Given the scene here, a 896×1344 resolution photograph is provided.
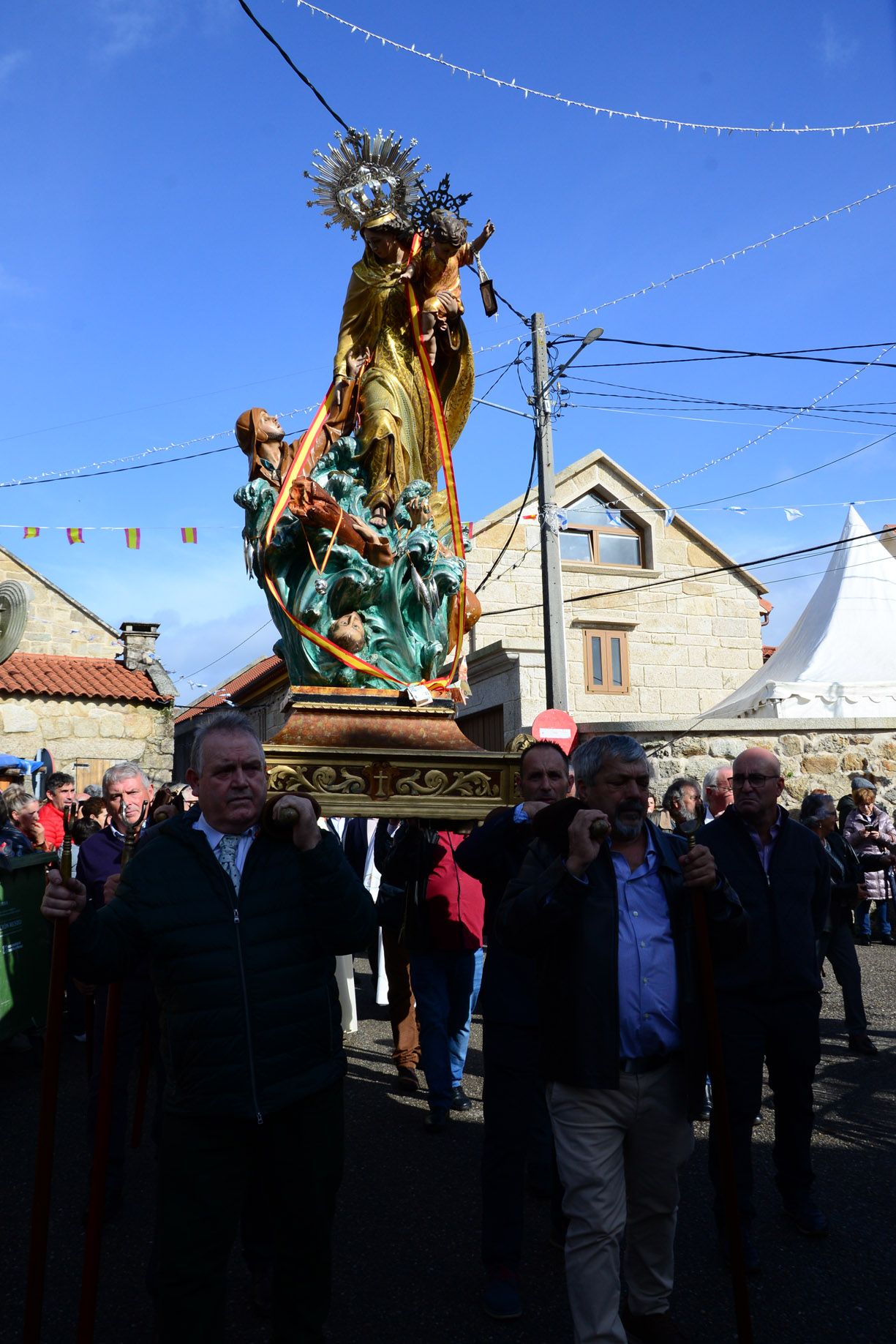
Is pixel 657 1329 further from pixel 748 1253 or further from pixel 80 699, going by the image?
pixel 80 699

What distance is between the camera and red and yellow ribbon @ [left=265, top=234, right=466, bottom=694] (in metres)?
5.61

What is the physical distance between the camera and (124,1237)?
404cm

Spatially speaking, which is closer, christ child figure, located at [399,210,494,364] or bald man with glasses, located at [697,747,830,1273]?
bald man with glasses, located at [697,747,830,1273]

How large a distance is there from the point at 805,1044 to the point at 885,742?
9.43m

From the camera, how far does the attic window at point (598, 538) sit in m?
20.2

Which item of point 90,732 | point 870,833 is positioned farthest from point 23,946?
point 90,732

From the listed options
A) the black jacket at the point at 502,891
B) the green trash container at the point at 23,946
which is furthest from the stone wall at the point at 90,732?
the black jacket at the point at 502,891

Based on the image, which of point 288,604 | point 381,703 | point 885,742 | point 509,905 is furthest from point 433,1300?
point 885,742

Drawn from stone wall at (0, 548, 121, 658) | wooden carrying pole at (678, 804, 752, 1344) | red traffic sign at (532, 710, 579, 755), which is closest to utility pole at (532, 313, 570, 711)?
red traffic sign at (532, 710, 579, 755)

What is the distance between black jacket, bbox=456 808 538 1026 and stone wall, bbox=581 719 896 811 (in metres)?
9.04

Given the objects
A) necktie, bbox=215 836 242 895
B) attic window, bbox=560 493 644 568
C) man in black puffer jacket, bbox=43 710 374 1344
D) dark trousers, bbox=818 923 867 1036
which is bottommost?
dark trousers, bbox=818 923 867 1036

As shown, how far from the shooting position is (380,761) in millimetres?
4938

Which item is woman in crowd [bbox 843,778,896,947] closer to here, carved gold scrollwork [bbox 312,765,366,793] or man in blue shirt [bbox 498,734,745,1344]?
carved gold scrollwork [bbox 312,765,366,793]

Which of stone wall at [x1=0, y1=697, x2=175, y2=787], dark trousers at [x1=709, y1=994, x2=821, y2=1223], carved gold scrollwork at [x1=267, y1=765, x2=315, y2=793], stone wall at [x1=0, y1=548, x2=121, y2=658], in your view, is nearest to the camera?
dark trousers at [x1=709, y1=994, x2=821, y2=1223]
